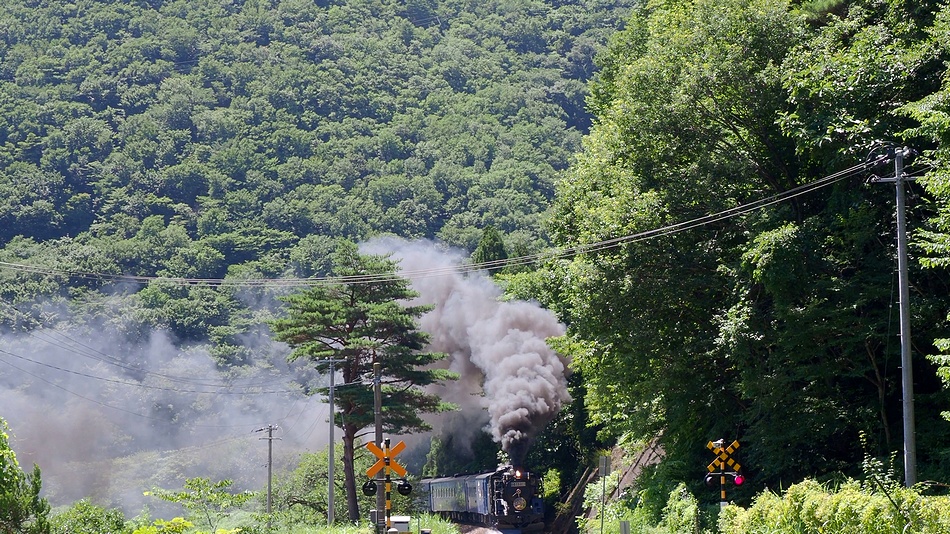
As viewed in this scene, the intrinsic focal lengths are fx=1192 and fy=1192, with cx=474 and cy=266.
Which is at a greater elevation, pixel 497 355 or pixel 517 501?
pixel 497 355

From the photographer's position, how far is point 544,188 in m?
151

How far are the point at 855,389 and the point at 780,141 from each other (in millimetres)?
6431

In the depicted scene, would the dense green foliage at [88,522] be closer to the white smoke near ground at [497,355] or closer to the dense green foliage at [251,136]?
the white smoke near ground at [497,355]

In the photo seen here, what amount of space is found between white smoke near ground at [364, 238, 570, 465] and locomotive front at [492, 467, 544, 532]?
3806mm

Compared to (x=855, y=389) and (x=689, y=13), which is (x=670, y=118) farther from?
(x=855, y=389)

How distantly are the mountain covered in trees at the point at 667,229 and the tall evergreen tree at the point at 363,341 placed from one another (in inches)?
251

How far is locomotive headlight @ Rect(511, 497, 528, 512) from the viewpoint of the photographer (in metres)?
41.0

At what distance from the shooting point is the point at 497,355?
52.0 m

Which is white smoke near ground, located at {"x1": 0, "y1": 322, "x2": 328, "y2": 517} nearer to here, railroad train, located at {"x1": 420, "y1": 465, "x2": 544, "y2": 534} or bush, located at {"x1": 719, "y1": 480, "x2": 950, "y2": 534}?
railroad train, located at {"x1": 420, "y1": 465, "x2": 544, "y2": 534}

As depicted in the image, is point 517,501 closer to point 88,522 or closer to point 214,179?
point 88,522

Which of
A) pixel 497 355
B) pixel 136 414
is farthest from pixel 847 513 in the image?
pixel 136 414

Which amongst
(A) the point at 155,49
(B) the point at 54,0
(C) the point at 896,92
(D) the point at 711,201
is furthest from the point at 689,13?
(B) the point at 54,0

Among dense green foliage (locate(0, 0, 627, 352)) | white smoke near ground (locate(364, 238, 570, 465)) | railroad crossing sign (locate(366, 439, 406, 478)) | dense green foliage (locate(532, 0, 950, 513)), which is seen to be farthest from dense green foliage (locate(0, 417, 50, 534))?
dense green foliage (locate(0, 0, 627, 352))

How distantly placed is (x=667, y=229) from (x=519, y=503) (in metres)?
14.6
